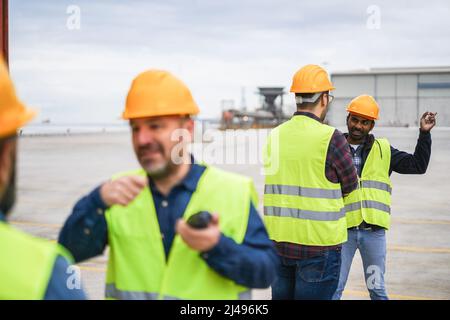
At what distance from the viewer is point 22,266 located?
145 centimetres

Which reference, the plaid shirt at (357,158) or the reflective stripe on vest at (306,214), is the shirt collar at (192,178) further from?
the plaid shirt at (357,158)

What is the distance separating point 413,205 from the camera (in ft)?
42.8

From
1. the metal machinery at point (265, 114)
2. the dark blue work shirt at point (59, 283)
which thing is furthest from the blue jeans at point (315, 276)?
the metal machinery at point (265, 114)

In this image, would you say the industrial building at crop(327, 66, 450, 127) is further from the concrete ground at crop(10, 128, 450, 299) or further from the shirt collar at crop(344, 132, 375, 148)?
the shirt collar at crop(344, 132, 375, 148)

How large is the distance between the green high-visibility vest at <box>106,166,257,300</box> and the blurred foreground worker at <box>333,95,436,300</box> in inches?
118

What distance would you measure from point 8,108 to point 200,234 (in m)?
0.82

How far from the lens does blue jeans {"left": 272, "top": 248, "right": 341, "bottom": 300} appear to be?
4.25 metres

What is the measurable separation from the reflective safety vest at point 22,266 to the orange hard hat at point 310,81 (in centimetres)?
328

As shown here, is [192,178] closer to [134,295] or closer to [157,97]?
[157,97]

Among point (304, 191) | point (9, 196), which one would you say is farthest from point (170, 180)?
point (304, 191)

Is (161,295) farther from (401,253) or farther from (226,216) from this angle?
(401,253)

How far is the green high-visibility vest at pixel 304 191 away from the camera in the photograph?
14.0 ft
